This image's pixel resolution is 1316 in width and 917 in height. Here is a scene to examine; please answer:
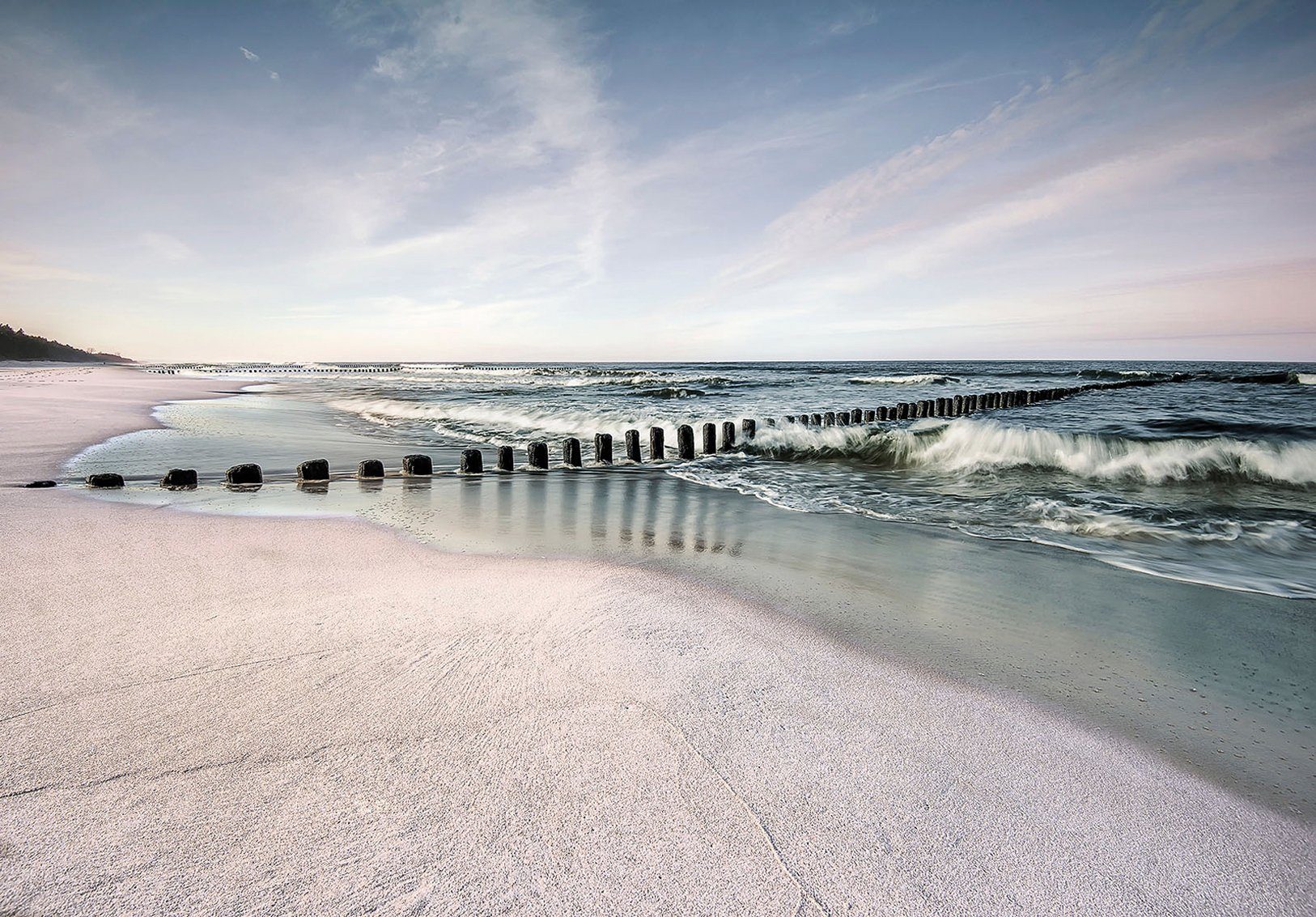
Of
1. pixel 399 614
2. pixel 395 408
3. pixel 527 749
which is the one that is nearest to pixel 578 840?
pixel 527 749

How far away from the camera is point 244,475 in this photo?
21.7 feet

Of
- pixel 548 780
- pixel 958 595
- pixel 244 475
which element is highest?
pixel 244 475

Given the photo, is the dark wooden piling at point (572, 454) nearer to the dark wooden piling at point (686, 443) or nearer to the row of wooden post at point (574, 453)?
the row of wooden post at point (574, 453)

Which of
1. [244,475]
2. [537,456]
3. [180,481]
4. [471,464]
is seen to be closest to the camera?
[180,481]

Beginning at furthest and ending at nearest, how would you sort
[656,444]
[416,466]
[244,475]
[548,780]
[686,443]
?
[686,443] < [656,444] < [416,466] < [244,475] < [548,780]

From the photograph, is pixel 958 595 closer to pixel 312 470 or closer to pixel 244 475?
pixel 312 470

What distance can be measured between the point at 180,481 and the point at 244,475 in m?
0.56

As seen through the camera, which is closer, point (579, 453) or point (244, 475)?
point (244, 475)

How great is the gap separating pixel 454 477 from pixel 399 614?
505cm

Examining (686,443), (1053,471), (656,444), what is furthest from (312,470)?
(1053,471)

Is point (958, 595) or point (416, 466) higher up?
point (416, 466)

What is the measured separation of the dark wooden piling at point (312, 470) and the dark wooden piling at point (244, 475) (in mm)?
405

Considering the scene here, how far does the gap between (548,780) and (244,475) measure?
249 inches

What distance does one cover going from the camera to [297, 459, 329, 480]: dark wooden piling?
22.9 feet
